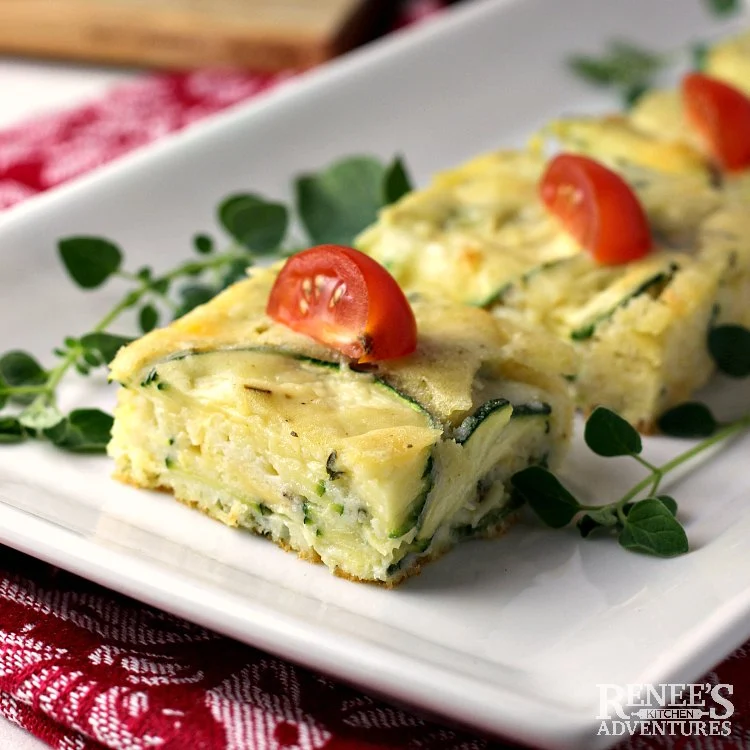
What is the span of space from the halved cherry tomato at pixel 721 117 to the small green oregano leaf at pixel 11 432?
11.7 feet

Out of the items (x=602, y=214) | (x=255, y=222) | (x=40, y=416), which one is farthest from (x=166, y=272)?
(x=602, y=214)

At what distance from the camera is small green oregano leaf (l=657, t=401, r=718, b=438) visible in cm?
539

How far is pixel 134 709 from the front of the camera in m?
3.87

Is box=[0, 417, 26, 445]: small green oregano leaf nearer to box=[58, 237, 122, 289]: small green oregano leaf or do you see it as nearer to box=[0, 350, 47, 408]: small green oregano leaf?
box=[0, 350, 47, 408]: small green oregano leaf

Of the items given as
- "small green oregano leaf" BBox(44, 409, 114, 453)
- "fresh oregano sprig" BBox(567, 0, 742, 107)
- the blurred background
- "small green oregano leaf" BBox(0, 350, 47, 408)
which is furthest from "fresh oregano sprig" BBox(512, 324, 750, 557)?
the blurred background

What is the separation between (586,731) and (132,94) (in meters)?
6.20

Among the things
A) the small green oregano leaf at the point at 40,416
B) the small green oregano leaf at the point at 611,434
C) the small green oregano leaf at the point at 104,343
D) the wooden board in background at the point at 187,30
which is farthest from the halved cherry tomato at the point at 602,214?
the wooden board in background at the point at 187,30

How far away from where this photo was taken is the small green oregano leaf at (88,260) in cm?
588

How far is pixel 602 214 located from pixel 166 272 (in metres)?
2.16

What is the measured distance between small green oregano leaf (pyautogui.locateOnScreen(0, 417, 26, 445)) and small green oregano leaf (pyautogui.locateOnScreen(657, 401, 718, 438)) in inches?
101

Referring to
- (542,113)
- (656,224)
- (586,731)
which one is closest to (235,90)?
(542,113)

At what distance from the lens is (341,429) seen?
424 cm

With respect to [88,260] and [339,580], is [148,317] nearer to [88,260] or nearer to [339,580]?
[88,260]

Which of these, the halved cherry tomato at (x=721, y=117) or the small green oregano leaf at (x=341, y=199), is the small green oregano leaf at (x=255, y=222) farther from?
the halved cherry tomato at (x=721, y=117)
